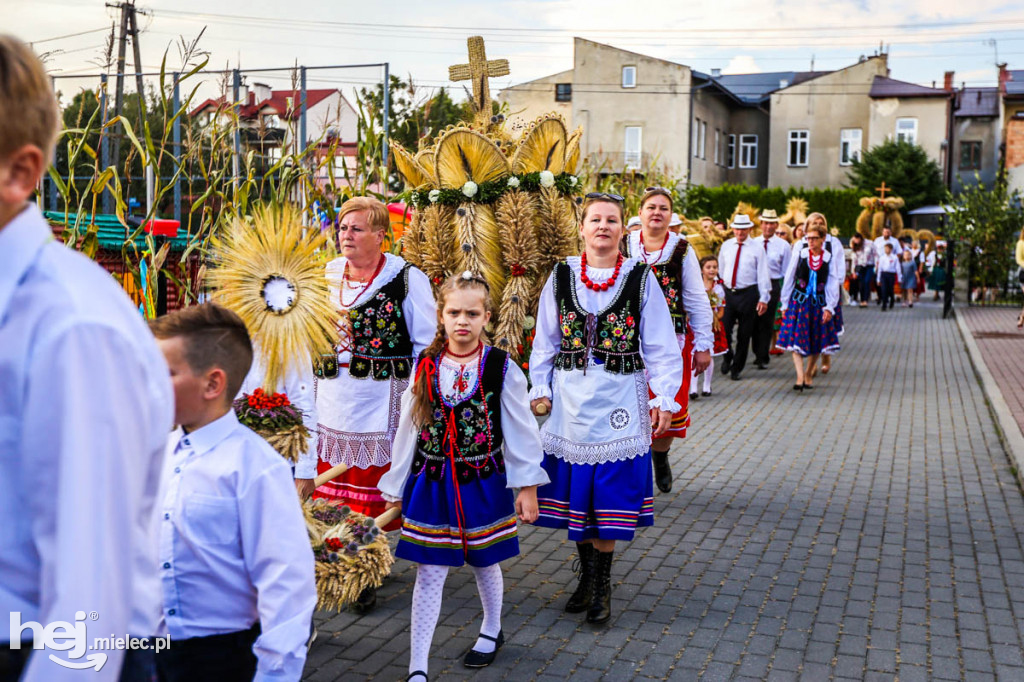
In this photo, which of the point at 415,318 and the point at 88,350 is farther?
the point at 415,318

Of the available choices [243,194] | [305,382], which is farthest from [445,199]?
[305,382]

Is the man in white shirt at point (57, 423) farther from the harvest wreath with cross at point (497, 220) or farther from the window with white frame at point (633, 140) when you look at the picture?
the window with white frame at point (633, 140)

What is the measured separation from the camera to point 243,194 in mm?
4797

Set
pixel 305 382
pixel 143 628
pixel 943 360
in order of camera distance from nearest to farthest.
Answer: pixel 143 628
pixel 305 382
pixel 943 360

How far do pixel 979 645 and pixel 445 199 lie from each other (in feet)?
11.9

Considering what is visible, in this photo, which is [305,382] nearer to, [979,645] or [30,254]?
[30,254]

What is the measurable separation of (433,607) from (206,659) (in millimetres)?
1794

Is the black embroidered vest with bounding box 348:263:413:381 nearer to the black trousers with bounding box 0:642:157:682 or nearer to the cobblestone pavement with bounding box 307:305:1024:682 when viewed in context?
the cobblestone pavement with bounding box 307:305:1024:682

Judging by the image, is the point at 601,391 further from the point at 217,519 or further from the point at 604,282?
the point at 217,519

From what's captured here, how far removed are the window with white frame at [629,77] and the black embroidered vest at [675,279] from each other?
42.3m

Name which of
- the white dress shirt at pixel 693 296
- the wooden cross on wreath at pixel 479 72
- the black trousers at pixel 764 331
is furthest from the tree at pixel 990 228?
the wooden cross on wreath at pixel 479 72

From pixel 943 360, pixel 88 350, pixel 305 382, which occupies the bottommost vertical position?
pixel 943 360

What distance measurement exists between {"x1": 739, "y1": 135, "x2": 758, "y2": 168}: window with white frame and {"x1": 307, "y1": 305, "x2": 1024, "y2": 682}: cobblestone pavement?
48.6 metres

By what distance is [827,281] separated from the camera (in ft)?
42.5
